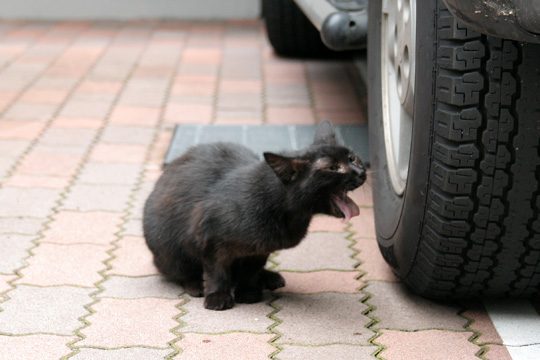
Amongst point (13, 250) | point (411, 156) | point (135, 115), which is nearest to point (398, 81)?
point (411, 156)

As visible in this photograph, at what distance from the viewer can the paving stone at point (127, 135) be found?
19.9 feet

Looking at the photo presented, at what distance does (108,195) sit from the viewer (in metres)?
5.10

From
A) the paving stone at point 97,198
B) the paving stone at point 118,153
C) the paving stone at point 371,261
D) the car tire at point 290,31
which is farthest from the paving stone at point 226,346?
the car tire at point 290,31

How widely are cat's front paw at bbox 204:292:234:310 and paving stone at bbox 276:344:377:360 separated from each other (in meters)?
0.41

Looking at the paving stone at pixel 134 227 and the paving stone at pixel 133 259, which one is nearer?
the paving stone at pixel 133 259

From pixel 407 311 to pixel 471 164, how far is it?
0.72m

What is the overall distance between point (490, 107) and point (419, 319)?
0.87 m

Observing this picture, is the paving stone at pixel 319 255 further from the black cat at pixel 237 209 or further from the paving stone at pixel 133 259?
the paving stone at pixel 133 259

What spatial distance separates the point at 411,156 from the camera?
3393mm

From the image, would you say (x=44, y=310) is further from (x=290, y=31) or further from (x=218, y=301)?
(x=290, y=31)

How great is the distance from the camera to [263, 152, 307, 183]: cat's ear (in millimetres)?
3441

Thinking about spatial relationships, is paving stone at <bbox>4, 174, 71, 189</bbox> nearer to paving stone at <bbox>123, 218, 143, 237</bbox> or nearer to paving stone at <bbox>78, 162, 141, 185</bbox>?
paving stone at <bbox>78, 162, 141, 185</bbox>

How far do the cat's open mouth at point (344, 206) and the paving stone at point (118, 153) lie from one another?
2322 mm

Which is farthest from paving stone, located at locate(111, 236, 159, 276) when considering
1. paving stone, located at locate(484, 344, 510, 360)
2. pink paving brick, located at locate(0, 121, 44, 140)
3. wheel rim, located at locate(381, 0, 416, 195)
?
pink paving brick, located at locate(0, 121, 44, 140)
